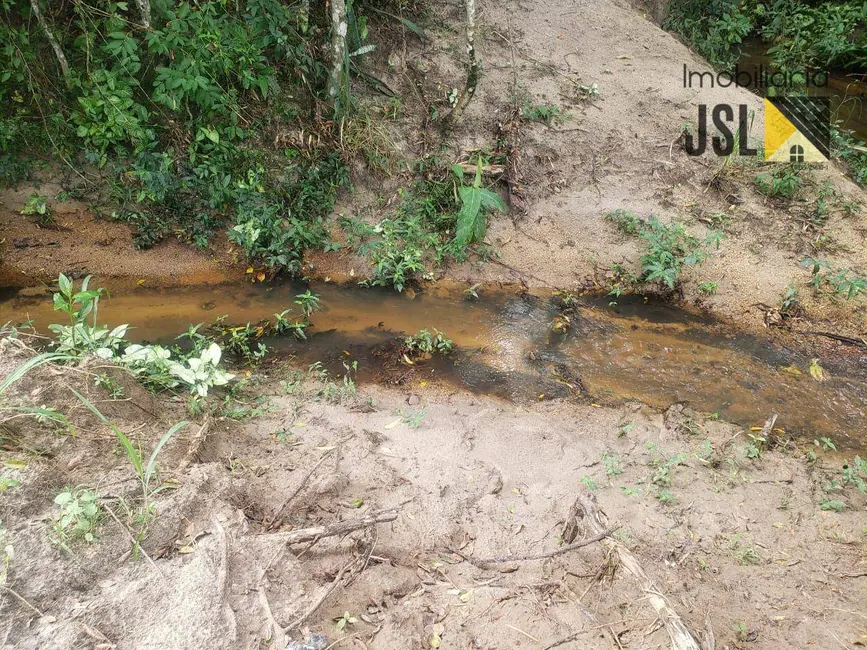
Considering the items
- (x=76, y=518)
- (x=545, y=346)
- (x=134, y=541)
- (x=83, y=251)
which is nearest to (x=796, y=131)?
(x=545, y=346)

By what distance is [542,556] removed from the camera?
2.57 meters

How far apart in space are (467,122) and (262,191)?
2.43 meters

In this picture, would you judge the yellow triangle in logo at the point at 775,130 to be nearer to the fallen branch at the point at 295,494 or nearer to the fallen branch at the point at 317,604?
the fallen branch at the point at 295,494

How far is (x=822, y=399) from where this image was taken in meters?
4.45

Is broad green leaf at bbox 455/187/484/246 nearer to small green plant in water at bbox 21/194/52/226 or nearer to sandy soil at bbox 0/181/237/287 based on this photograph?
sandy soil at bbox 0/181/237/287

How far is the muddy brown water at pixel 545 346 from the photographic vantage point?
14.5 feet

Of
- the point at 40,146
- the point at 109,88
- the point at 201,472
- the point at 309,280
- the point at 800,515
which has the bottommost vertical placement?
the point at 800,515

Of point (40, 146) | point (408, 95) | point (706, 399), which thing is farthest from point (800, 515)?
point (40, 146)

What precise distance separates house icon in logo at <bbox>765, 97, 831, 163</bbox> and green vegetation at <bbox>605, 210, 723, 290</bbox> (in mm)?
1611

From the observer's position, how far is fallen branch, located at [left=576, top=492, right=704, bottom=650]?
6.82 ft

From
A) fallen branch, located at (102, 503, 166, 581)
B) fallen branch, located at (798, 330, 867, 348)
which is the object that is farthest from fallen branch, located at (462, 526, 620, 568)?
fallen branch, located at (798, 330, 867, 348)

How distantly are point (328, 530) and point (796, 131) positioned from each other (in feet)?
23.1

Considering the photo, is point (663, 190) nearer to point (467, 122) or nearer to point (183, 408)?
point (467, 122)

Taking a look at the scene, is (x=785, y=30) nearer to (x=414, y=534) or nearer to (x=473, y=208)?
(x=473, y=208)
